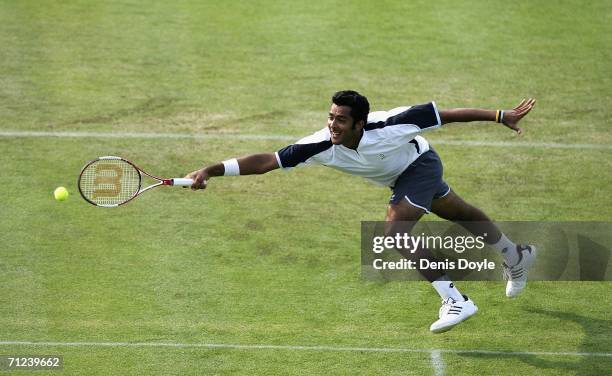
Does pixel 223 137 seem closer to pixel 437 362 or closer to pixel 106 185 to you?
pixel 106 185

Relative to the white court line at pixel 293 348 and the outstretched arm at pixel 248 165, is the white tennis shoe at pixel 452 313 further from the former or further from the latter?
the outstretched arm at pixel 248 165

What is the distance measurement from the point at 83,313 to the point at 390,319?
2.99m

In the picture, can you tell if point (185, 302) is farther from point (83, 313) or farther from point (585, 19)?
point (585, 19)

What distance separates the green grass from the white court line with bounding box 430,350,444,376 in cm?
8

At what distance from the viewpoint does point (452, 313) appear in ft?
32.9

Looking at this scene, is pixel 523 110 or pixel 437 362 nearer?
pixel 437 362

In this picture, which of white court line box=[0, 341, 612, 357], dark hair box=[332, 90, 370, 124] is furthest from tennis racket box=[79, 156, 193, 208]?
dark hair box=[332, 90, 370, 124]

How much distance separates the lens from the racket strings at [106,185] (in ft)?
35.4

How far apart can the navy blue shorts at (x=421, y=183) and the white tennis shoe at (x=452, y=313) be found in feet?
3.05

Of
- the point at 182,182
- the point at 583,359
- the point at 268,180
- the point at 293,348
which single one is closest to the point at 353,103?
the point at 182,182

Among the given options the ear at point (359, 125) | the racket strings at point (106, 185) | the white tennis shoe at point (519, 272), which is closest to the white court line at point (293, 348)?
the white tennis shoe at point (519, 272)

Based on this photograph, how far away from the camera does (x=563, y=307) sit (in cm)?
1098

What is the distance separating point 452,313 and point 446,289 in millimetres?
254

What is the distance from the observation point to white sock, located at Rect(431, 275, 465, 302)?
1014 cm
